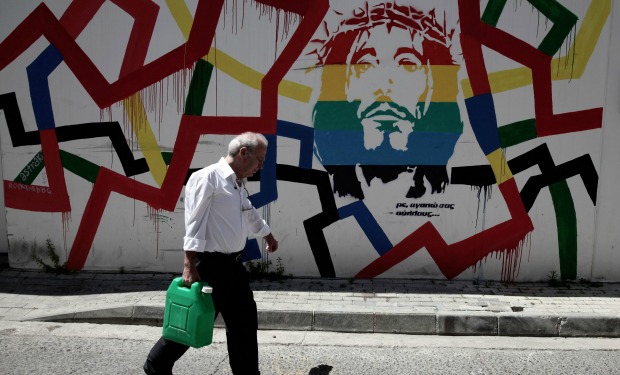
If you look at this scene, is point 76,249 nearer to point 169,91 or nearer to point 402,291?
point 169,91

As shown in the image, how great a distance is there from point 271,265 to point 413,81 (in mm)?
2420

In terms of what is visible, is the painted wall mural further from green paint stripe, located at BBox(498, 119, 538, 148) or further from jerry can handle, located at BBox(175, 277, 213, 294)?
jerry can handle, located at BBox(175, 277, 213, 294)

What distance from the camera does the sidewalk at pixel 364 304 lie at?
5.50 meters

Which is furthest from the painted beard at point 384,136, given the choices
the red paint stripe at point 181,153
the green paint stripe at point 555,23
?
the green paint stripe at point 555,23

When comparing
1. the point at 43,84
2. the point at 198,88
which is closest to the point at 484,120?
the point at 198,88

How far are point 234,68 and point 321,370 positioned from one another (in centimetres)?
324

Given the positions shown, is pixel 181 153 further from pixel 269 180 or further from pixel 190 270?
pixel 190 270

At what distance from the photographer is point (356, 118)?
21.2 feet

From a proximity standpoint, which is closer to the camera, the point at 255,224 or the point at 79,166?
the point at 255,224

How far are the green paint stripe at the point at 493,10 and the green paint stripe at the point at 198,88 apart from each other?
282 centimetres

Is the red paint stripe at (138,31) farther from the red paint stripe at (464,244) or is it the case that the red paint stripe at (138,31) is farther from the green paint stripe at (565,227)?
the green paint stripe at (565,227)

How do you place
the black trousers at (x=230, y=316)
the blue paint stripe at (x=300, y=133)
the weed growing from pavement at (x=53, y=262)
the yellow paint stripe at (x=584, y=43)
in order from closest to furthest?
the black trousers at (x=230, y=316), the yellow paint stripe at (x=584, y=43), the blue paint stripe at (x=300, y=133), the weed growing from pavement at (x=53, y=262)

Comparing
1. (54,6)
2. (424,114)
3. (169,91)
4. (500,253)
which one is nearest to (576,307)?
(500,253)

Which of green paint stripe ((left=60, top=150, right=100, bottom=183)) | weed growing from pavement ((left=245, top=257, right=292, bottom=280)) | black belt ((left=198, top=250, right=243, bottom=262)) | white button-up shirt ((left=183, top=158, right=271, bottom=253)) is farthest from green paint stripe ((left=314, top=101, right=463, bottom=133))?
black belt ((left=198, top=250, right=243, bottom=262))
